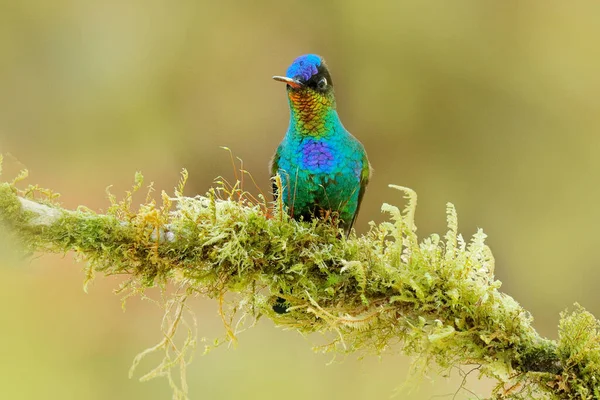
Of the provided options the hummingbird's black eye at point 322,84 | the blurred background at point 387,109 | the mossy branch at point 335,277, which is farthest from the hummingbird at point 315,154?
the blurred background at point 387,109

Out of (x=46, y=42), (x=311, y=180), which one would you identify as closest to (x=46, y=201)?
(x=311, y=180)

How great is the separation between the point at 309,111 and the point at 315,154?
0.12 meters

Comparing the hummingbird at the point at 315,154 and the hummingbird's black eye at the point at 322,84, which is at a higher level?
the hummingbird's black eye at the point at 322,84

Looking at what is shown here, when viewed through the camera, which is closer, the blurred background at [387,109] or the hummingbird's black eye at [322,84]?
the hummingbird's black eye at [322,84]

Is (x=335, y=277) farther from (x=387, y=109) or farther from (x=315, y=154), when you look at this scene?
(x=387, y=109)

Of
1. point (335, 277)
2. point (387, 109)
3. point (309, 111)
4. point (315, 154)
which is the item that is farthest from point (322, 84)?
point (387, 109)

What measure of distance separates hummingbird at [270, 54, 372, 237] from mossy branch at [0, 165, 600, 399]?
336mm

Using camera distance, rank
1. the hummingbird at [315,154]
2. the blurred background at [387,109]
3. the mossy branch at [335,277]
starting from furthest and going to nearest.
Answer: the blurred background at [387,109], the hummingbird at [315,154], the mossy branch at [335,277]

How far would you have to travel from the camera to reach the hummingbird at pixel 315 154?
5.37 ft

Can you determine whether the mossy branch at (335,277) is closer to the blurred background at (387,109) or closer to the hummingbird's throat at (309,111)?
the hummingbird's throat at (309,111)

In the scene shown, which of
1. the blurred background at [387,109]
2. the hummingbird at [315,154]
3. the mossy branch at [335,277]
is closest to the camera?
the mossy branch at [335,277]

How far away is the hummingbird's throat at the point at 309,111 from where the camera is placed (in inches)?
66.1

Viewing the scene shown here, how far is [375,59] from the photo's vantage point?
4.56 meters

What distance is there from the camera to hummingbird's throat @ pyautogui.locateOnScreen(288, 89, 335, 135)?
66.1 inches
